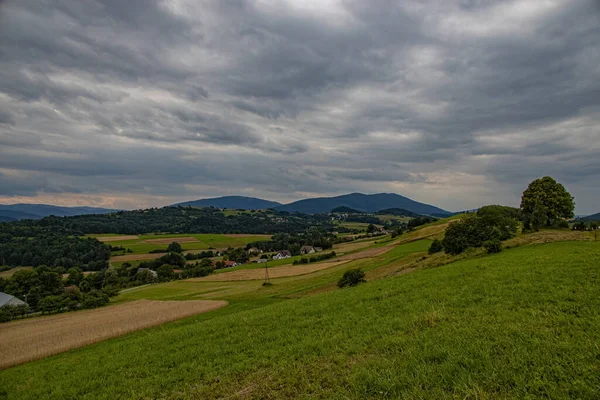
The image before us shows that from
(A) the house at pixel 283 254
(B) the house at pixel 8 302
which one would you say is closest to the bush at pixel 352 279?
(B) the house at pixel 8 302

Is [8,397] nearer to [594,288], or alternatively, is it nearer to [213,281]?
[594,288]

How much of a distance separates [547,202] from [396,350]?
1989 inches

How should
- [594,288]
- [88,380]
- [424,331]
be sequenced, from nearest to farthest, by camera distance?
1. [424,331]
2. [594,288]
3. [88,380]

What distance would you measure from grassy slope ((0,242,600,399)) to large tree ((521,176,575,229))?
33.8 meters

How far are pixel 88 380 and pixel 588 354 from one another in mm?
17542

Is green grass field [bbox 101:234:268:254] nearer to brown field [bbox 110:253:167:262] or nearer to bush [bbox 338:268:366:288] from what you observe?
brown field [bbox 110:253:167:262]

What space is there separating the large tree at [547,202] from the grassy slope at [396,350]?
3381cm

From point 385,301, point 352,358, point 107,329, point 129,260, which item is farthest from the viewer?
point 129,260

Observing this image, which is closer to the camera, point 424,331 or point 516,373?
point 516,373

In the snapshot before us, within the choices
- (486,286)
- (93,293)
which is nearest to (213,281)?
(93,293)

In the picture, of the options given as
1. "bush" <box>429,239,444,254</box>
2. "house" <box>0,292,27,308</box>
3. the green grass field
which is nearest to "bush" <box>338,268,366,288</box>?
"bush" <box>429,239,444,254</box>

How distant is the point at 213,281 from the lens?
2896 inches

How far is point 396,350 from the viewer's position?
9484mm

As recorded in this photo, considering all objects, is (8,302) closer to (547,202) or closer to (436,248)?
(436,248)
